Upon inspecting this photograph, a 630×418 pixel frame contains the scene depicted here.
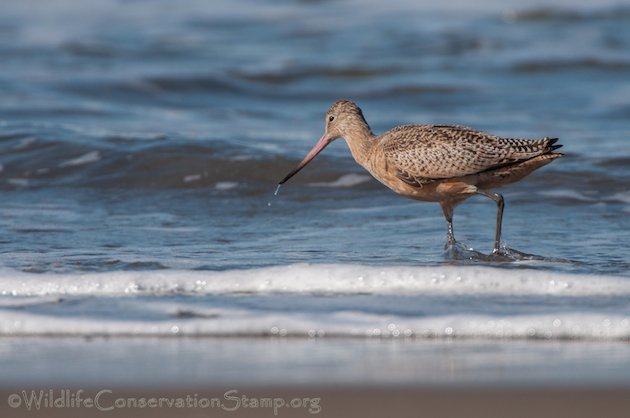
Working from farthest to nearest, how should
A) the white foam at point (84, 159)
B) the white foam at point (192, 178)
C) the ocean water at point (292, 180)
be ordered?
the white foam at point (84, 159) → the white foam at point (192, 178) → the ocean water at point (292, 180)

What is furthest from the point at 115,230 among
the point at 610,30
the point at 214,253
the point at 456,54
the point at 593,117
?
the point at 610,30

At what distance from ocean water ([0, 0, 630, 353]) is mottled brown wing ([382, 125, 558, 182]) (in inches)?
18.0

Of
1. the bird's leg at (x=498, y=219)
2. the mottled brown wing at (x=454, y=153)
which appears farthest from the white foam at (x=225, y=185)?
the bird's leg at (x=498, y=219)

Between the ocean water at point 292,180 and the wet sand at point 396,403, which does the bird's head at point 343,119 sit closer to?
the ocean water at point 292,180

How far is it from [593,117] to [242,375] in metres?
9.00

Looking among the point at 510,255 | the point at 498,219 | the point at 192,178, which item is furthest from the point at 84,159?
the point at 510,255

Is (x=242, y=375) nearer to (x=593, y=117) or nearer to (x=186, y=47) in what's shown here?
(x=593, y=117)

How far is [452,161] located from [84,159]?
4.16m

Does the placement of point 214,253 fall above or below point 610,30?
below

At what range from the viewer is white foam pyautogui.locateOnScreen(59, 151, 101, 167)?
10352mm

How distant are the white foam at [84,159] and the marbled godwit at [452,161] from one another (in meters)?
3.48

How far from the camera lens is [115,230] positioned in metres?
8.05

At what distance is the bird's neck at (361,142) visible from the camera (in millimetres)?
8000

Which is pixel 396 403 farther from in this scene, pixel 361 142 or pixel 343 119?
pixel 343 119
